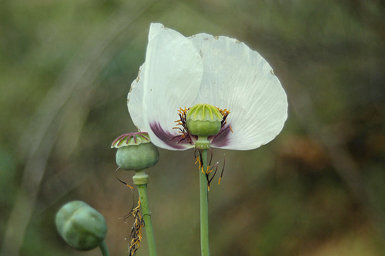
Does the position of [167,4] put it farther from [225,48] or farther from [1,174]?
[225,48]

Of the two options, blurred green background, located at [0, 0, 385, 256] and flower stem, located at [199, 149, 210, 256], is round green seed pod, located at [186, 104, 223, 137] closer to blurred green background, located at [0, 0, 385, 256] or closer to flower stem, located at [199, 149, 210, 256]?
flower stem, located at [199, 149, 210, 256]

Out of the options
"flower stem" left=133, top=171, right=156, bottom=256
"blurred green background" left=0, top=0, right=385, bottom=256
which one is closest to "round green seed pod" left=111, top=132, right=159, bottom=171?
"flower stem" left=133, top=171, right=156, bottom=256

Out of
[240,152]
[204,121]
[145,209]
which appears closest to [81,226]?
[145,209]

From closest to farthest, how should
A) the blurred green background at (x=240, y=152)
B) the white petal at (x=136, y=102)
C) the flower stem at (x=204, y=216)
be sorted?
the flower stem at (x=204, y=216), the white petal at (x=136, y=102), the blurred green background at (x=240, y=152)

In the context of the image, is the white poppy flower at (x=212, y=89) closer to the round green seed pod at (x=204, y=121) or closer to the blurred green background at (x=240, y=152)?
the round green seed pod at (x=204, y=121)

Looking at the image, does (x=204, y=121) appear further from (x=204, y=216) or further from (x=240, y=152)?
(x=240, y=152)

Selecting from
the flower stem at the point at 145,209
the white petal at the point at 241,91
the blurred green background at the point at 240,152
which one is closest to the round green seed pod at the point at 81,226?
the flower stem at the point at 145,209

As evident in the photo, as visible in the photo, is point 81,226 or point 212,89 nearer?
point 81,226
